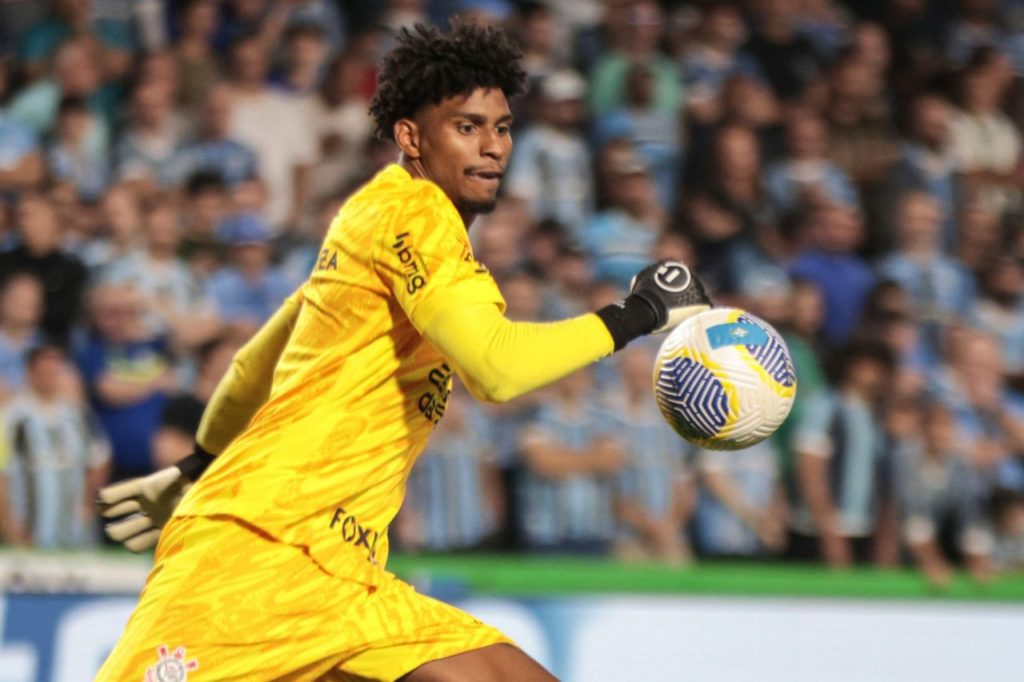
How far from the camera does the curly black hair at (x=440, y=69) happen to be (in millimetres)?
4023

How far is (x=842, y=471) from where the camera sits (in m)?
8.09

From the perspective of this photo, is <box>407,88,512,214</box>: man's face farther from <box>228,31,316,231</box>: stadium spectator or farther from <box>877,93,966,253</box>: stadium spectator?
<box>877,93,966,253</box>: stadium spectator

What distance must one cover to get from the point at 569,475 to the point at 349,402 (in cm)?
397

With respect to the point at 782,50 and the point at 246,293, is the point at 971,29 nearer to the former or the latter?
the point at 782,50

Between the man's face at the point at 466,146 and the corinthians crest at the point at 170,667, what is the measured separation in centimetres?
135

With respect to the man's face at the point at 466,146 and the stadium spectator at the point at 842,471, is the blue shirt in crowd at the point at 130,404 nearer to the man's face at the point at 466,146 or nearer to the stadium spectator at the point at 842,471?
the stadium spectator at the point at 842,471

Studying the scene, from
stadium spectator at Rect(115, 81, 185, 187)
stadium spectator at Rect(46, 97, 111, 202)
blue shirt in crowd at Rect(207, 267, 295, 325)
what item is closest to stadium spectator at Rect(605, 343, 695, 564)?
blue shirt in crowd at Rect(207, 267, 295, 325)

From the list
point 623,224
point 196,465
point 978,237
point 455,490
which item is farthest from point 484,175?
point 978,237

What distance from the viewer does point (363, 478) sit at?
3.93 meters

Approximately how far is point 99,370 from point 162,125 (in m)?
1.86

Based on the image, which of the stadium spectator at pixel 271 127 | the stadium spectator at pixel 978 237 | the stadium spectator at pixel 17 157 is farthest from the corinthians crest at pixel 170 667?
the stadium spectator at pixel 978 237

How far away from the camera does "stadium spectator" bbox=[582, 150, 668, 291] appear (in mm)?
8852

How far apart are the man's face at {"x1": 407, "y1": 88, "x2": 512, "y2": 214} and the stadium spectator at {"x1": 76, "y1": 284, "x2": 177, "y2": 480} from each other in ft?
13.3

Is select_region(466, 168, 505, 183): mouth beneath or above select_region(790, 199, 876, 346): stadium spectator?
above
